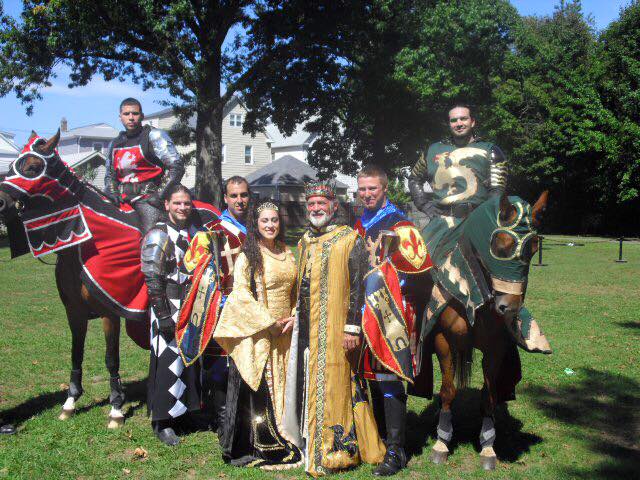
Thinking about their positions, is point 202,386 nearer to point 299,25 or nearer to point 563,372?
point 563,372

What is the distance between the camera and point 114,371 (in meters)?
6.00

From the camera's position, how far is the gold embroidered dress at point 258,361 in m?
4.71

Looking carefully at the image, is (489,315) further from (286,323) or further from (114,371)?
(114,371)

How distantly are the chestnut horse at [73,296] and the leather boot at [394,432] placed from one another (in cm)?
271

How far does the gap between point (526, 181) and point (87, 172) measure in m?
26.6

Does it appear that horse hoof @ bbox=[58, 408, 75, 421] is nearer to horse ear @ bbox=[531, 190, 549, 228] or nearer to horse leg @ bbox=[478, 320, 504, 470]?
horse leg @ bbox=[478, 320, 504, 470]

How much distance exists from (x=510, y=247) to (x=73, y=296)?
13.7 ft

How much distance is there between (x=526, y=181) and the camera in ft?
116

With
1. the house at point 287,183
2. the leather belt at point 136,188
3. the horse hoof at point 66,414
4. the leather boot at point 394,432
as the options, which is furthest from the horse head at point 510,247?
the house at point 287,183

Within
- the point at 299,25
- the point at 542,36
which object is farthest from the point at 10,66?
the point at 542,36

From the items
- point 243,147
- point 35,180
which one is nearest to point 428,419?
point 35,180

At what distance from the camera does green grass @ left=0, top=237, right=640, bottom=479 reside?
4859mm

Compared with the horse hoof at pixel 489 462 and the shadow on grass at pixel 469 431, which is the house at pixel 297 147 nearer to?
the shadow on grass at pixel 469 431

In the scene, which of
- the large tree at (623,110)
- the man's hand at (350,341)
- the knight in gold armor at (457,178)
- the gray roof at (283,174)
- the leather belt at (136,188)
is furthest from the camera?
the gray roof at (283,174)
